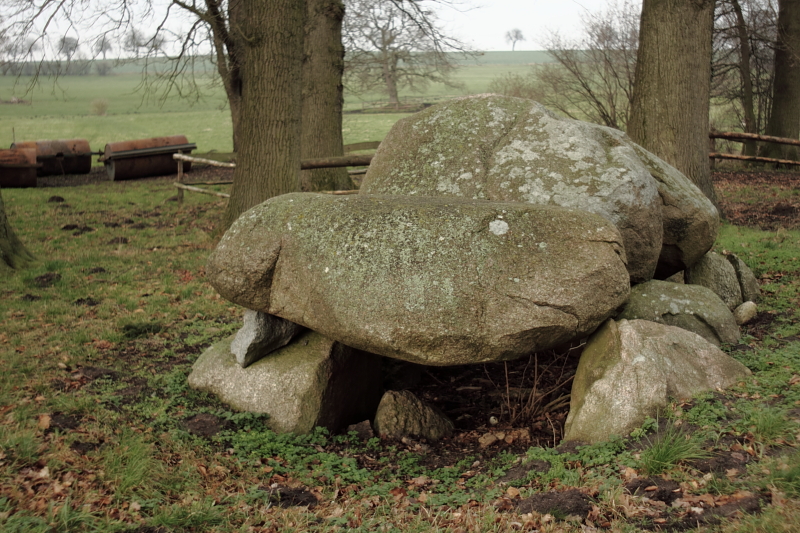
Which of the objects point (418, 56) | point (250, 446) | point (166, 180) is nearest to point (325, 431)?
point (250, 446)

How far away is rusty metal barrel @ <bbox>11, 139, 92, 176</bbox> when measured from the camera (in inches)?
741

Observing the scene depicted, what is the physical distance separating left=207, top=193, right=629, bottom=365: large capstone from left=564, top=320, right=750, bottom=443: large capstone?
259 mm

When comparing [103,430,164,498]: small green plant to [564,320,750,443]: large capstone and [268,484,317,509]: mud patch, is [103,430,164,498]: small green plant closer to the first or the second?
[268,484,317,509]: mud patch

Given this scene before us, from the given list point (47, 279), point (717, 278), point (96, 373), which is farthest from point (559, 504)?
point (47, 279)

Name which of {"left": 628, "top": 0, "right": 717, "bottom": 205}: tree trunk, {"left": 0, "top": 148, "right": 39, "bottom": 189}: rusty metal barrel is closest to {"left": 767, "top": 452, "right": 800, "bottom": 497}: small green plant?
{"left": 628, "top": 0, "right": 717, "bottom": 205}: tree trunk

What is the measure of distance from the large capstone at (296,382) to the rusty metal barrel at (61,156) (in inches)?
645

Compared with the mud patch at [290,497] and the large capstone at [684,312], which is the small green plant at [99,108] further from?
the mud patch at [290,497]

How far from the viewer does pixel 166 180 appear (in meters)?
18.8

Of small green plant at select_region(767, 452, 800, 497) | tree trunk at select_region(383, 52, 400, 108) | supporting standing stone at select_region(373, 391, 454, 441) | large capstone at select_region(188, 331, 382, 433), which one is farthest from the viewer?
tree trunk at select_region(383, 52, 400, 108)

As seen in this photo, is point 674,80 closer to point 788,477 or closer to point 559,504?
point 788,477

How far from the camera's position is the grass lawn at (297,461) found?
338cm

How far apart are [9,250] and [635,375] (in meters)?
8.19

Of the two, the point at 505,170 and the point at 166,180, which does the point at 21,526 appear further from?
the point at 166,180

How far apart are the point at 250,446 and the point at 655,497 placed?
107 inches
